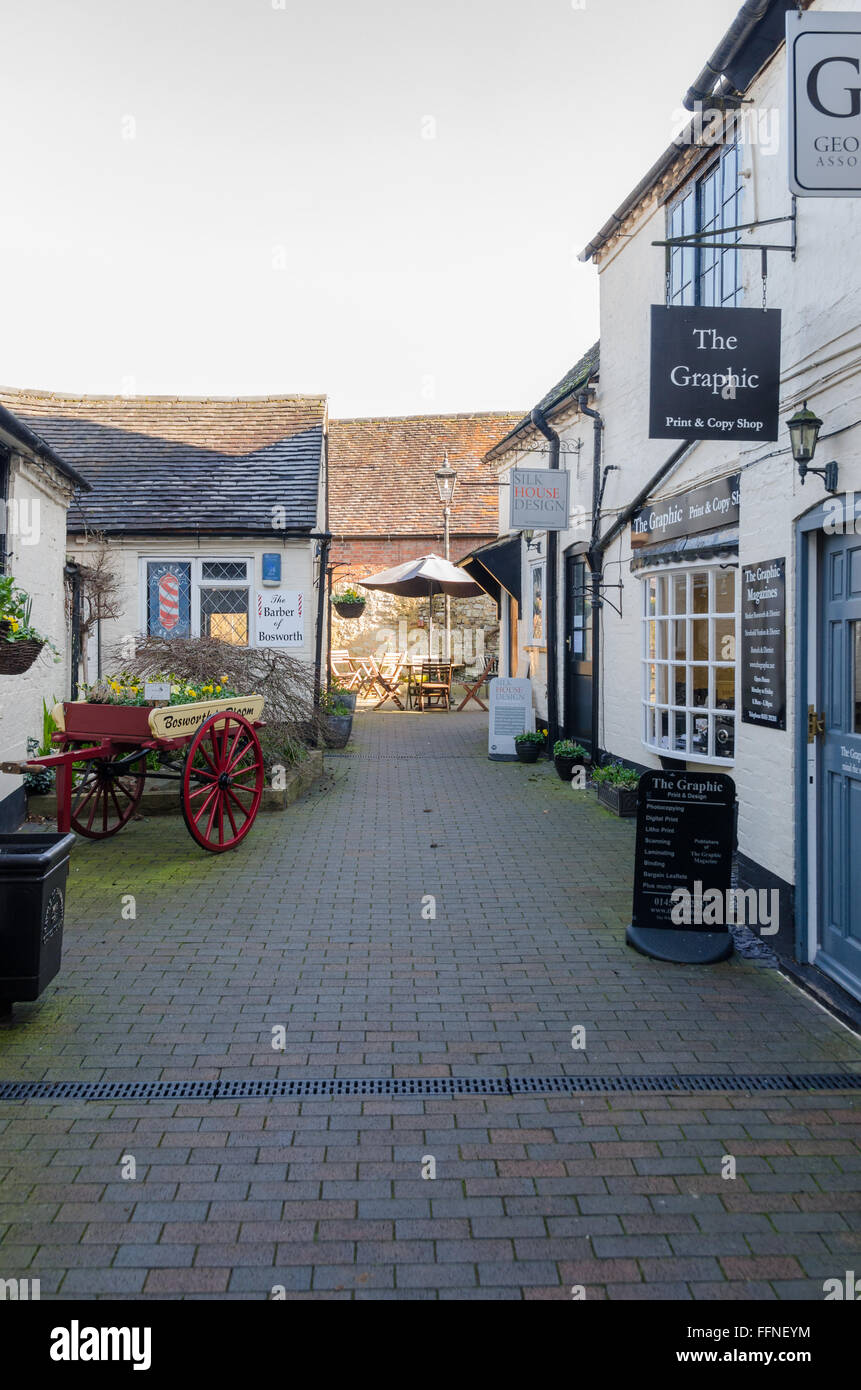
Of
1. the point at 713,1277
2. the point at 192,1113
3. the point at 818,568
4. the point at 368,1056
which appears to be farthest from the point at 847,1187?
the point at 818,568

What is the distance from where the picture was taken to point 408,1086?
421 centimetres

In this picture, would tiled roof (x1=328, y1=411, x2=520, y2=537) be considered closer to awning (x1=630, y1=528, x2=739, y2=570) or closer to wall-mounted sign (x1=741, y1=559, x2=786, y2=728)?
awning (x1=630, y1=528, x2=739, y2=570)

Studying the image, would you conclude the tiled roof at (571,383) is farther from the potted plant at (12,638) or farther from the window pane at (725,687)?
the potted plant at (12,638)

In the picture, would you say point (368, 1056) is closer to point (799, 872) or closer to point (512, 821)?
point (799, 872)

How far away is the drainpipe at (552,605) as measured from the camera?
44.7ft

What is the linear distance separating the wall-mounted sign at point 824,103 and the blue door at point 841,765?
168 centimetres

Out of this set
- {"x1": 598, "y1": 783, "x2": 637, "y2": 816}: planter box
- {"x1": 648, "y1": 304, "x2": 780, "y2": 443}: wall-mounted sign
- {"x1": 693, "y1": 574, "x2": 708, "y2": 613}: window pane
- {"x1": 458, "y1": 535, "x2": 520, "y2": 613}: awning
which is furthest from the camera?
{"x1": 458, "y1": 535, "x2": 520, "y2": 613}: awning

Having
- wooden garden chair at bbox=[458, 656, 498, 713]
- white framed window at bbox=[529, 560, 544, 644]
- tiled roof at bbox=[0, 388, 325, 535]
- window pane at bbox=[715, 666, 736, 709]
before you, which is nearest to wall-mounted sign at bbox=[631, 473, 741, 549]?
window pane at bbox=[715, 666, 736, 709]

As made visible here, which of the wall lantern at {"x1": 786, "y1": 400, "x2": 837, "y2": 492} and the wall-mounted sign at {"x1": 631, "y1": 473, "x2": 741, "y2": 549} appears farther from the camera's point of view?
the wall-mounted sign at {"x1": 631, "y1": 473, "x2": 741, "y2": 549}

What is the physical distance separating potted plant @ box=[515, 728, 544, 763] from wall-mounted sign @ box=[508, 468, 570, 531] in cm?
322

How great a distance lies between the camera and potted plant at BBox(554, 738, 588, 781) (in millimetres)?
12117

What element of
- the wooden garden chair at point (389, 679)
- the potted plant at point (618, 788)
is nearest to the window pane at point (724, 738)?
the potted plant at point (618, 788)

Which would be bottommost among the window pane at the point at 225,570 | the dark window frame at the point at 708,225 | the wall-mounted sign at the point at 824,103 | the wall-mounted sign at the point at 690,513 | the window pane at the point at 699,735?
the window pane at the point at 699,735

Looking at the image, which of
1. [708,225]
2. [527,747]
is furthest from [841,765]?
[527,747]
